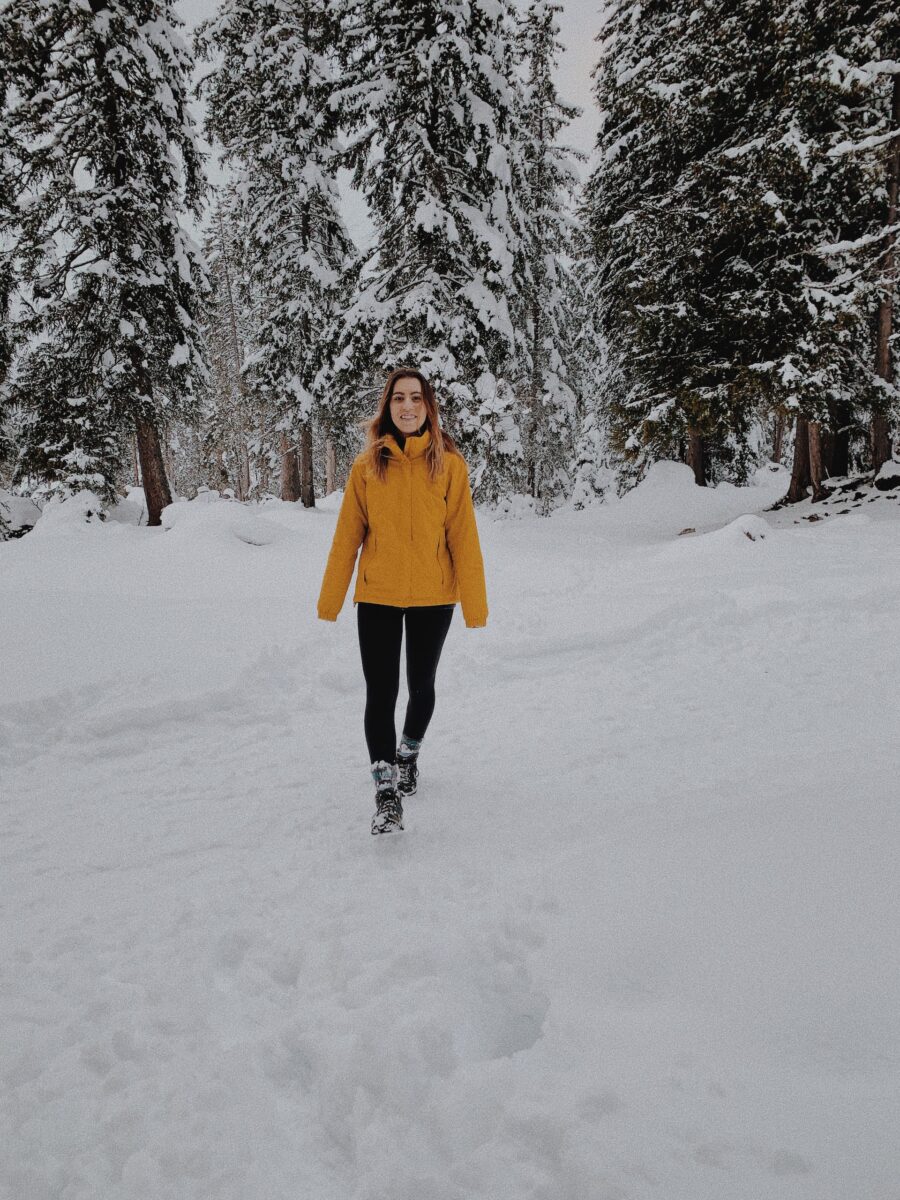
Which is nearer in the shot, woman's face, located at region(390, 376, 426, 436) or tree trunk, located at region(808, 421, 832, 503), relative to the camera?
woman's face, located at region(390, 376, 426, 436)

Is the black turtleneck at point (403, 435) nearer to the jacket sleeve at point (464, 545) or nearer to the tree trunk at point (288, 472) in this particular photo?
the jacket sleeve at point (464, 545)

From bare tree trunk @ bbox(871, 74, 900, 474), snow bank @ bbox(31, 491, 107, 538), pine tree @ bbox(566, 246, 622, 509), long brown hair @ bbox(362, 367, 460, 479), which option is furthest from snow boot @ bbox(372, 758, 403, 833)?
pine tree @ bbox(566, 246, 622, 509)

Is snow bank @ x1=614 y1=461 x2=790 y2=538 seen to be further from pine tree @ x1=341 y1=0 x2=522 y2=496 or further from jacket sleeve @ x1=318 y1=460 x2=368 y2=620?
jacket sleeve @ x1=318 y1=460 x2=368 y2=620

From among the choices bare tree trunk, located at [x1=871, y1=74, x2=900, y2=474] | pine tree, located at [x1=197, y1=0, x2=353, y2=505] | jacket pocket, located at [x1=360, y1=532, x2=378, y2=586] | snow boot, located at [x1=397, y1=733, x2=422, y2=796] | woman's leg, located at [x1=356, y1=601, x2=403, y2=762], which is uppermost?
pine tree, located at [x1=197, y1=0, x2=353, y2=505]

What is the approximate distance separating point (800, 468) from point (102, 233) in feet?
54.5

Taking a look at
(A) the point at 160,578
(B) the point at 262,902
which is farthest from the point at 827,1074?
(A) the point at 160,578

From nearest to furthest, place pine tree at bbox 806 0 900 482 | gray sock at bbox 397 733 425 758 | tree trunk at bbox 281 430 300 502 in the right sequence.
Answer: gray sock at bbox 397 733 425 758, pine tree at bbox 806 0 900 482, tree trunk at bbox 281 430 300 502

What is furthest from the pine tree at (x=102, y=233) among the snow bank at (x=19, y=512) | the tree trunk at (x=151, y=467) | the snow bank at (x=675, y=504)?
the snow bank at (x=675, y=504)

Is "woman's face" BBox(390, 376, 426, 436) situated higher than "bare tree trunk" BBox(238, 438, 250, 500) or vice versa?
"bare tree trunk" BBox(238, 438, 250, 500)

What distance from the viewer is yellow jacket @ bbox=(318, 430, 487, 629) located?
10.5 feet

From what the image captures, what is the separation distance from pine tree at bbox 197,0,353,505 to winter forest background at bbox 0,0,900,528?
107 millimetres

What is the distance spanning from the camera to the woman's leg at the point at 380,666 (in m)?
3.28

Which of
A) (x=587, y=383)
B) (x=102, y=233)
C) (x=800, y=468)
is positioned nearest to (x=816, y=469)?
(x=800, y=468)

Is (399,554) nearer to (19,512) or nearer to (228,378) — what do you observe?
(19,512)
